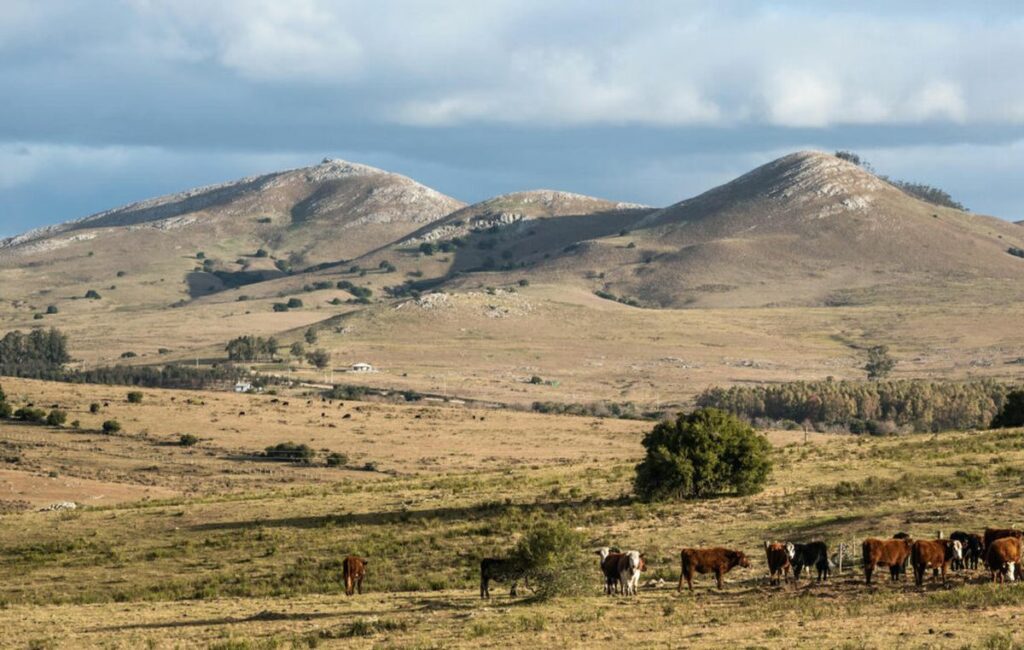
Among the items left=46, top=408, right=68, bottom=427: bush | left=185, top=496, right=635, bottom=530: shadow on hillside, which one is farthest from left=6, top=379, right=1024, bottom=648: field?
left=46, top=408, right=68, bottom=427: bush

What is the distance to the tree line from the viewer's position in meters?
121

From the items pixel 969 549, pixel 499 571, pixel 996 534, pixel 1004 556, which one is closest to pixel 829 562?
pixel 969 549

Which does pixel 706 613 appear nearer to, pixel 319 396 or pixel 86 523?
pixel 86 523

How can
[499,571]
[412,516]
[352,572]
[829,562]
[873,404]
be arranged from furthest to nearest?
[873,404]
[412,516]
[352,572]
[829,562]
[499,571]

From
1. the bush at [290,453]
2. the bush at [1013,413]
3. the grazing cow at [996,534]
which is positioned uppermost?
the bush at [1013,413]

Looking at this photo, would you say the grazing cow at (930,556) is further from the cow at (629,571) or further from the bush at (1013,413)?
the bush at (1013,413)

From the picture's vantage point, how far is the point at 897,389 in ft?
437

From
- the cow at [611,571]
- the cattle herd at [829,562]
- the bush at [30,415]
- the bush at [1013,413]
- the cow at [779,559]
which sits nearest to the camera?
the cattle herd at [829,562]

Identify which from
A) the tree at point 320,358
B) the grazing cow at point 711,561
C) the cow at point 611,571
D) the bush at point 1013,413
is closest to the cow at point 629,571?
the cow at point 611,571

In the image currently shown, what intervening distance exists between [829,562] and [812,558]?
257 centimetres

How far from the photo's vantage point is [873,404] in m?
128

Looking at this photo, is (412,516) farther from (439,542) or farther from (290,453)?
(290,453)

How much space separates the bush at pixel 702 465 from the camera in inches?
2069

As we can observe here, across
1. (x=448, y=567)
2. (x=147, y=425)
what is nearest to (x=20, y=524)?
(x=448, y=567)
